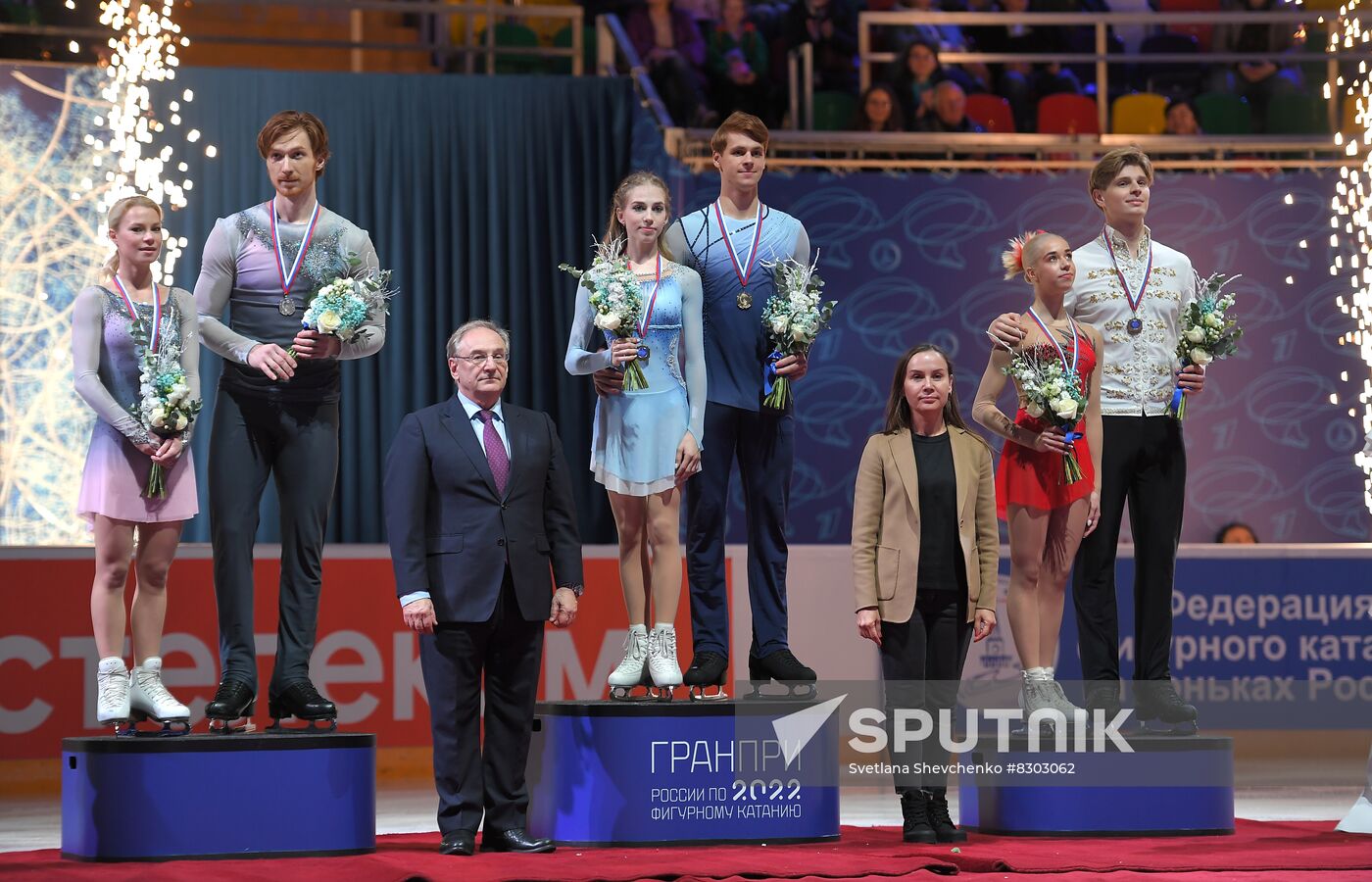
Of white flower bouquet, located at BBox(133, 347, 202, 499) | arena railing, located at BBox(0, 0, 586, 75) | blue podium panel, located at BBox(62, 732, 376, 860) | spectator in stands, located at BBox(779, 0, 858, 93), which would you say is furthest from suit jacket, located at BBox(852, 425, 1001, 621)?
spectator in stands, located at BBox(779, 0, 858, 93)

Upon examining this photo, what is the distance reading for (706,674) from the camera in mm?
5363

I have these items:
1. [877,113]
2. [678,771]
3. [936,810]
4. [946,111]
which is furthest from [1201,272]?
[678,771]

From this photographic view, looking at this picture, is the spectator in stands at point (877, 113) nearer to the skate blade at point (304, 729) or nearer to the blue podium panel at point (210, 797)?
the skate blade at point (304, 729)

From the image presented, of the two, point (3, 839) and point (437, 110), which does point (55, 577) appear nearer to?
point (3, 839)

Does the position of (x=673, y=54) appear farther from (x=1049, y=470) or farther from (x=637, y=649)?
(x=637, y=649)

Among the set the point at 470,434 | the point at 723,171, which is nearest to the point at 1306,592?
the point at 723,171

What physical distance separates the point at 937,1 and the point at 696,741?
284 inches

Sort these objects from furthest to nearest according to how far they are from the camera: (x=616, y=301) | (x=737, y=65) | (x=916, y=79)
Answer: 1. (x=737, y=65)
2. (x=916, y=79)
3. (x=616, y=301)

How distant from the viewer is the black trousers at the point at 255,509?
5145 mm

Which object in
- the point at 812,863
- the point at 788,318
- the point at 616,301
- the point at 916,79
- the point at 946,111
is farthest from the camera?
the point at 916,79

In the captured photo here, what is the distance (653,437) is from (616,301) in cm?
43

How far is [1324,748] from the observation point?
859cm

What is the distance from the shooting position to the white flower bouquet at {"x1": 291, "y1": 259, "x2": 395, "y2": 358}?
16.5 ft

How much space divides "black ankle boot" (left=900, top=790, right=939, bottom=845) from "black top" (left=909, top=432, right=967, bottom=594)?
2.10 feet
